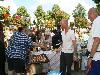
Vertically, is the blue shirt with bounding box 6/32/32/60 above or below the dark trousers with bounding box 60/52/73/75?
above

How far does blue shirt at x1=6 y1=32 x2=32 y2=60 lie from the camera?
1060 cm

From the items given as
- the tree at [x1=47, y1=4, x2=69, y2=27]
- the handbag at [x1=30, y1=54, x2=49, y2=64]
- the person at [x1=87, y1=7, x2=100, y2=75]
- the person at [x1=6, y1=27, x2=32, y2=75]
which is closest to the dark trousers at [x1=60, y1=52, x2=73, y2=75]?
the person at [x1=6, y1=27, x2=32, y2=75]

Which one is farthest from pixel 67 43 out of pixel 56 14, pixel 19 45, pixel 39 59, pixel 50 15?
pixel 50 15

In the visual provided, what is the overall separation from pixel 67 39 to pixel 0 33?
1.82 m

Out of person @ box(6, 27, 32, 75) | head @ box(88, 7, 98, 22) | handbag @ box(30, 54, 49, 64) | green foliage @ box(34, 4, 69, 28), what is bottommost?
handbag @ box(30, 54, 49, 64)

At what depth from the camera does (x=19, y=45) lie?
10625 millimetres

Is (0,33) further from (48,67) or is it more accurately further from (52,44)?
(52,44)

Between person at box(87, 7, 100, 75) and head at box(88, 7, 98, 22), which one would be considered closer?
person at box(87, 7, 100, 75)

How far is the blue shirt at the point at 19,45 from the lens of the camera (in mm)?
10602

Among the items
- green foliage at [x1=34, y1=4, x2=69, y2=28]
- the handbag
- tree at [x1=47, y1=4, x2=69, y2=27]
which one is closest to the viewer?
the handbag

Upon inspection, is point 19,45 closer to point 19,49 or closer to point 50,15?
point 19,49

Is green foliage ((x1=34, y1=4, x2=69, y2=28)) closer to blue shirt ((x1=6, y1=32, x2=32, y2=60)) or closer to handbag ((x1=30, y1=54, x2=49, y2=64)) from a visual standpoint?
handbag ((x1=30, y1=54, x2=49, y2=64))

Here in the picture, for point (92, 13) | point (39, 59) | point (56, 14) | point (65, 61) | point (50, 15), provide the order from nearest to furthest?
point (92, 13)
point (65, 61)
point (39, 59)
point (56, 14)
point (50, 15)

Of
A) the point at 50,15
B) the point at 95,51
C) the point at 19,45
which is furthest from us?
the point at 50,15
